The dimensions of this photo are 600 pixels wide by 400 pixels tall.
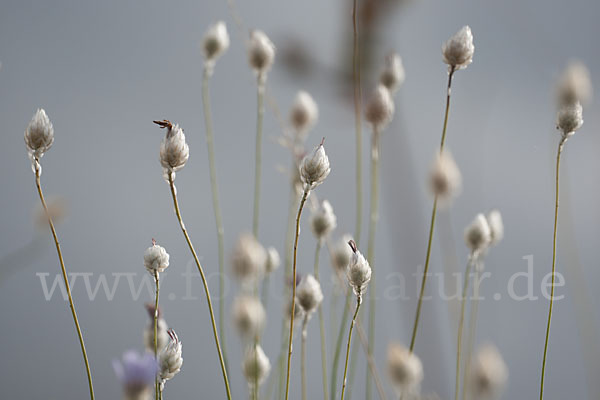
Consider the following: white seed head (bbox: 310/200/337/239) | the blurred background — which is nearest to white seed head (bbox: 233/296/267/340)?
white seed head (bbox: 310/200/337/239)

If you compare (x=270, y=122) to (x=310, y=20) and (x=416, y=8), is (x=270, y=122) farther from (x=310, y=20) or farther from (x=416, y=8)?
(x=416, y=8)

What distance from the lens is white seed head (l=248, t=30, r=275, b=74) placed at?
60 cm

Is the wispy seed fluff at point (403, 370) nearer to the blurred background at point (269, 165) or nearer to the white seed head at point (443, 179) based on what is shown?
the white seed head at point (443, 179)

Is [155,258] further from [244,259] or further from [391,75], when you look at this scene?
[391,75]

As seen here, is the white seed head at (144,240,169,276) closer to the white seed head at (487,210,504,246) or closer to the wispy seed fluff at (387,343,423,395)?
the wispy seed fluff at (387,343,423,395)

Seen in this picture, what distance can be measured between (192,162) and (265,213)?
10.9 inches

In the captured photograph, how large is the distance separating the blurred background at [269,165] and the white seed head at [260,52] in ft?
1.91

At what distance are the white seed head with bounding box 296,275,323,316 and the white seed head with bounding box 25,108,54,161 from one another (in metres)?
0.21

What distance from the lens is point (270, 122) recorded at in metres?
1.62

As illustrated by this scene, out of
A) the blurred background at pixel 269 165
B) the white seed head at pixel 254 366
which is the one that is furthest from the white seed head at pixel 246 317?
the blurred background at pixel 269 165

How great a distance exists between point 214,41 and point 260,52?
0.05 m

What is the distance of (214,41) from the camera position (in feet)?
1.99

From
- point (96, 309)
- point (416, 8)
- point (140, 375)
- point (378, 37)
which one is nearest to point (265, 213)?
point (96, 309)

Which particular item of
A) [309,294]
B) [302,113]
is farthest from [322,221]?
[302,113]
